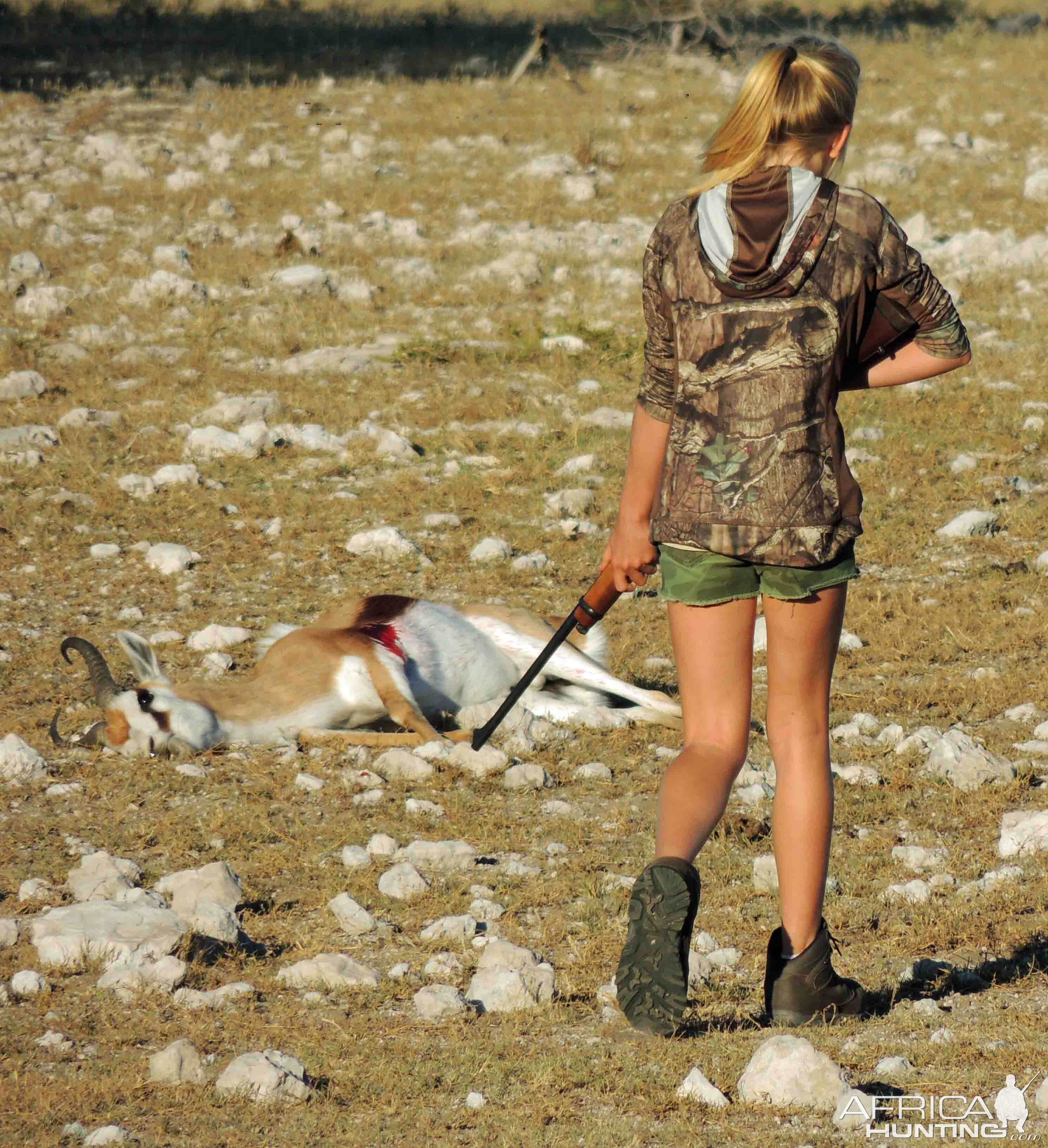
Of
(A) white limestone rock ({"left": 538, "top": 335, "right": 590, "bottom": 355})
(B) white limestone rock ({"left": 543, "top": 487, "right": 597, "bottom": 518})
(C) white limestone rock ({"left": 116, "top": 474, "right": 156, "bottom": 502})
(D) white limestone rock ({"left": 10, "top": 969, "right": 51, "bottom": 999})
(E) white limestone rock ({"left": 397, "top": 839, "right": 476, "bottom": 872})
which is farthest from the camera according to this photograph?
(A) white limestone rock ({"left": 538, "top": 335, "right": 590, "bottom": 355})

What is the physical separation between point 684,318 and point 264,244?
9.43 meters

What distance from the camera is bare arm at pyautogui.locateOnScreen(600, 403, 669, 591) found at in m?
3.29

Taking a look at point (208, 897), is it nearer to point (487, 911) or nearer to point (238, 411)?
point (487, 911)

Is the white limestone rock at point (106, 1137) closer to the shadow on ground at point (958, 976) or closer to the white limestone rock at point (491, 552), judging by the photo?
the shadow on ground at point (958, 976)

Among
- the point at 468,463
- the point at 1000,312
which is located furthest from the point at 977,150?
the point at 468,463

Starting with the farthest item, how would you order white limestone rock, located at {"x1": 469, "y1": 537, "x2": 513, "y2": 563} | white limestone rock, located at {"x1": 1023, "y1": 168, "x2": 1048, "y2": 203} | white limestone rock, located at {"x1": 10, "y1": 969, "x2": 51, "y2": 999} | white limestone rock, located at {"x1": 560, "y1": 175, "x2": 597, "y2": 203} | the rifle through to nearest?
white limestone rock, located at {"x1": 560, "y1": 175, "x2": 597, "y2": 203} < white limestone rock, located at {"x1": 1023, "y1": 168, "x2": 1048, "y2": 203} < white limestone rock, located at {"x1": 469, "y1": 537, "x2": 513, "y2": 563} < the rifle < white limestone rock, located at {"x1": 10, "y1": 969, "x2": 51, "y2": 999}

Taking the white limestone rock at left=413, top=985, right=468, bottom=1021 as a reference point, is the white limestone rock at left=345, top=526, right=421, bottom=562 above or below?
below

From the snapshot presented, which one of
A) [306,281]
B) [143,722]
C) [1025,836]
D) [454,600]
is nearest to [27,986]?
[143,722]

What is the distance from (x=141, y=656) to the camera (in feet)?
19.0

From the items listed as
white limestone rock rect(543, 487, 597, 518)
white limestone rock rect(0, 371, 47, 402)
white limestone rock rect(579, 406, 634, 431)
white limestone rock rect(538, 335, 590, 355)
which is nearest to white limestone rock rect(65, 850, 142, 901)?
white limestone rock rect(543, 487, 597, 518)

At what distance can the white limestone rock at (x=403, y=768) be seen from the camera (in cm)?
525

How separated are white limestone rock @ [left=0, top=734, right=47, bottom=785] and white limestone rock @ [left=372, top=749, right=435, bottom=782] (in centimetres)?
113

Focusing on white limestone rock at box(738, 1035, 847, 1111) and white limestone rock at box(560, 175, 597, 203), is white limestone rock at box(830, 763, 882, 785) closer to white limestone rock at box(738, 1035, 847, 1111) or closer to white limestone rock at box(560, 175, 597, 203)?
white limestone rock at box(738, 1035, 847, 1111)

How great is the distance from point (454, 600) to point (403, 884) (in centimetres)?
274
